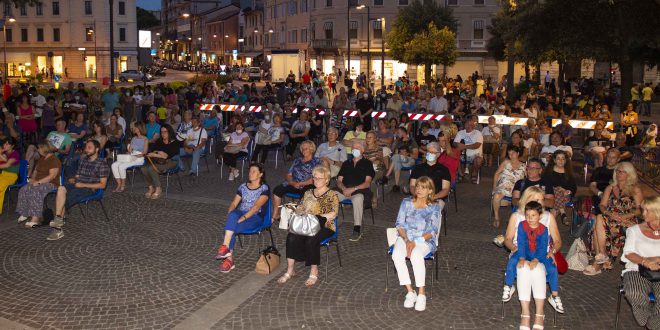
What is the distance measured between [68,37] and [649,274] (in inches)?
3138

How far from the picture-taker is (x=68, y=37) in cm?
7681

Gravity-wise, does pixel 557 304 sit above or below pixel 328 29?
below

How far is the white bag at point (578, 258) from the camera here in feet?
26.9

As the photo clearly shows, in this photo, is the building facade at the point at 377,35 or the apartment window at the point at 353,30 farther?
the apartment window at the point at 353,30

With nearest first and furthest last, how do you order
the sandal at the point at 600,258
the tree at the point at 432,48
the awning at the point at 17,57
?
the sandal at the point at 600,258 → the tree at the point at 432,48 → the awning at the point at 17,57

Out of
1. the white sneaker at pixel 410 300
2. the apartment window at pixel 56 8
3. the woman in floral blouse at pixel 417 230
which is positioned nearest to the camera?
the white sneaker at pixel 410 300

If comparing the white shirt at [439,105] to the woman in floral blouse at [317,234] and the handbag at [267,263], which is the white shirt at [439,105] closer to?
the woman in floral blouse at [317,234]

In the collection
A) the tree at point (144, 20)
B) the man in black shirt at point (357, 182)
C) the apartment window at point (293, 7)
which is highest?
the tree at point (144, 20)

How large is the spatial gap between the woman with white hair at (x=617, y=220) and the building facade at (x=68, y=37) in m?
74.5

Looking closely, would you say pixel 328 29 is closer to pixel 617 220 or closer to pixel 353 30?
pixel 353 30

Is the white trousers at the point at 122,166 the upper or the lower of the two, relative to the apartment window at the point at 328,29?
lower

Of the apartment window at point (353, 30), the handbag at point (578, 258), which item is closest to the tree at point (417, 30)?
the apartment window at point (353, 30)

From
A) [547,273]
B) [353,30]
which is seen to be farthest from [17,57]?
[547,273]

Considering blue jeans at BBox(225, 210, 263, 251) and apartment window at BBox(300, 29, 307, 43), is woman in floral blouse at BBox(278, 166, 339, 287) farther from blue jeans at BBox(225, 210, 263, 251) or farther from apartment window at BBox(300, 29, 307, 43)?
apartment window at BBox(300, 29, 307, 43)
